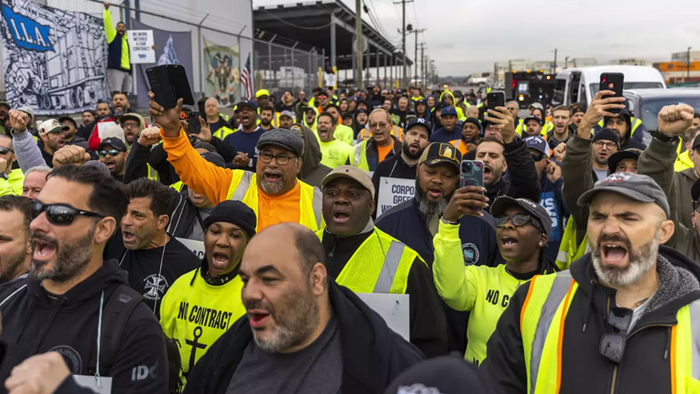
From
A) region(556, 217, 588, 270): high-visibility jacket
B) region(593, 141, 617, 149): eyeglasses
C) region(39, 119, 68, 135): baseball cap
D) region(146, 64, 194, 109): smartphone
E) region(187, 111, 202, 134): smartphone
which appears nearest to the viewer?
region(146, 64, 194, 109): smartphone

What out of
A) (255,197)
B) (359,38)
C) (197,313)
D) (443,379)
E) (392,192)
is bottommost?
(197,313)

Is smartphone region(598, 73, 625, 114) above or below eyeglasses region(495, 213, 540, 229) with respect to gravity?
above

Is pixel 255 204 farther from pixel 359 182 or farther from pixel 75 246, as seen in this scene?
pixel 75 246

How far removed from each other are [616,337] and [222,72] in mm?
18281

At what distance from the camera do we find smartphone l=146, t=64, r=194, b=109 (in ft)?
12.0

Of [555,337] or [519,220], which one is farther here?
[519,220]

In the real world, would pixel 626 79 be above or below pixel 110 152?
above

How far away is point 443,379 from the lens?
1027 mm

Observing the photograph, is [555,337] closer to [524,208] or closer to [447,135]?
[524,208]

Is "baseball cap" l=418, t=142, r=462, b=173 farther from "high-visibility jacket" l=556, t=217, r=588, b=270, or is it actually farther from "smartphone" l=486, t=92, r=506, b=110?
"high-visibility jacket" l=556, t=217, r=588, b=270

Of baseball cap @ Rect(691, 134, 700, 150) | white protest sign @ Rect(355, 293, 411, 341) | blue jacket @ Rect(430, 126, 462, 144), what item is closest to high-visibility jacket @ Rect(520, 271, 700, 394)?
white protest sign @ Rect(355, 293, 411, 341)

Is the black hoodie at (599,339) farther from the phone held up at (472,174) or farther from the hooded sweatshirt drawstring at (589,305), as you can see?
the phone held up at (472,174)

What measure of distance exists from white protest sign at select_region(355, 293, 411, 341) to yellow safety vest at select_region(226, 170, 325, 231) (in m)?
1.52

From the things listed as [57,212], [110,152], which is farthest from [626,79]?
[57,212]
